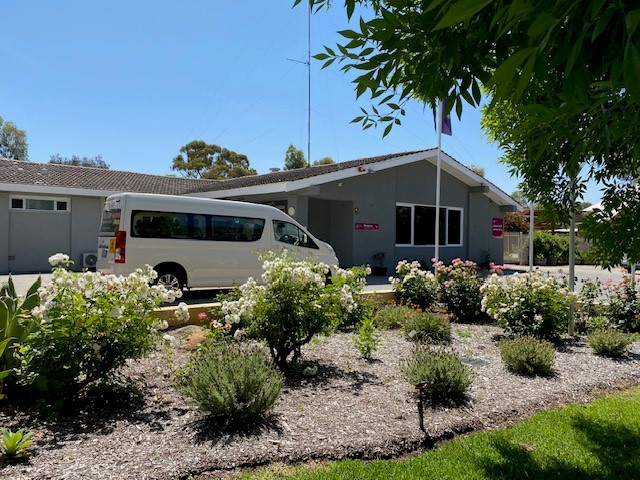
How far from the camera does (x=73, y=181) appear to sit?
763 inches

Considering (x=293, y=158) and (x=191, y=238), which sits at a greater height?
(x=293, y=158)

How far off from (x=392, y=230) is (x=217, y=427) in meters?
16.1

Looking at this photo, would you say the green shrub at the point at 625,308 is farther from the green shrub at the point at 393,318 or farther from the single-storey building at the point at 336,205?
the single-storey building at the point at 336,205

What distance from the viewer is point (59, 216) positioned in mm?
18094

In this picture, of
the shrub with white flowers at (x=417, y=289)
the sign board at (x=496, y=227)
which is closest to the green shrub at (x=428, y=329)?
the shrub with white flowers at (x=417, y=289)

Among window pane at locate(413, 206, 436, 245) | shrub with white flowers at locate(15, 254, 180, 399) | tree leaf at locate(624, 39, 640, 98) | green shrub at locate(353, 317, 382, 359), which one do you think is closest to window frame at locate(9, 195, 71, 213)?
window pane at locate(413, 206, 436, 245)

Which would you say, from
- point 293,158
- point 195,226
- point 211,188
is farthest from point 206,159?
point 195,226

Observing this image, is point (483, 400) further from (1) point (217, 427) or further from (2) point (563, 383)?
(1) point (217, 427)

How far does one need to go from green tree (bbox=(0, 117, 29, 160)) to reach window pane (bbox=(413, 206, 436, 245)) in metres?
54.4

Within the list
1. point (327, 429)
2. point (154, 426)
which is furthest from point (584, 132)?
point (154, 426)

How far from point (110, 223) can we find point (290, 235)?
14.6ft

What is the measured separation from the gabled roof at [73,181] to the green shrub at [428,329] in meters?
15.4

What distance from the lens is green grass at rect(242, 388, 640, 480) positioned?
10.1ft

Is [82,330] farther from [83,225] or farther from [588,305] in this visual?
[83,225]
